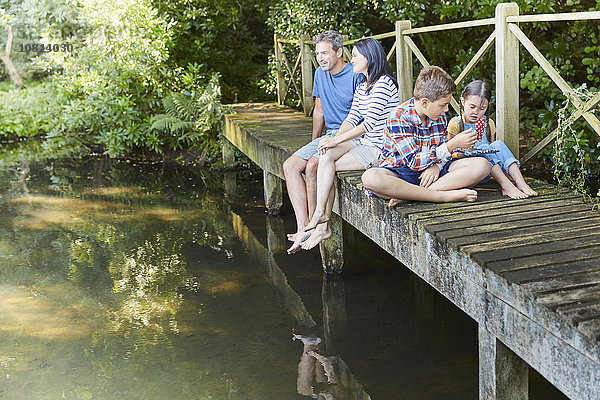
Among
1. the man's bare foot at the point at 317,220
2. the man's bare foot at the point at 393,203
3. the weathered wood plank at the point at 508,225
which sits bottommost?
the man's bare foot at the point at 317,220

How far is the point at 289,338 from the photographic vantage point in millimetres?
4375

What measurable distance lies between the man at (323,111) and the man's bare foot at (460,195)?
1054 millimetres

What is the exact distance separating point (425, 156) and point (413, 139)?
0.38 feet

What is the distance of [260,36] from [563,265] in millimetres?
11891

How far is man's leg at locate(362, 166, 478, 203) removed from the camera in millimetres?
3750

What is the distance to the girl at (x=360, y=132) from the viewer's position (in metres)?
4.45

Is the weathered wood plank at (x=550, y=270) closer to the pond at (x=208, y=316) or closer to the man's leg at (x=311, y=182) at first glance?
the pond at (x=208, y=316)

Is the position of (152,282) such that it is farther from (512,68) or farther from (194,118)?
(194,118)

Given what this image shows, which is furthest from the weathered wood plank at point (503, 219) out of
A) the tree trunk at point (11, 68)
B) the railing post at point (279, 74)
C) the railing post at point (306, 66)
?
the tree trunk at point (11, 68)

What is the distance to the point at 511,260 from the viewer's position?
114 inches

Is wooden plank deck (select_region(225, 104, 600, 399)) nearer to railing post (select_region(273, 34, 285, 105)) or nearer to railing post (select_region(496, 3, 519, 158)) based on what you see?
railing post (select_region(496, 3, 519, 158))

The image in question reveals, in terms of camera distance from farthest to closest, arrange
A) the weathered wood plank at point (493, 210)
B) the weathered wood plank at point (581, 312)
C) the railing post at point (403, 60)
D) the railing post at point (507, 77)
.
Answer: the railing post at point (403, 60) < the railing post at point (507, 77) < the weathered wood plank at point (493, 210) < the weathered wood plank at point (581, 312)

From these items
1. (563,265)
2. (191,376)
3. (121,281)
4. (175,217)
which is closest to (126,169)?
(175,217)

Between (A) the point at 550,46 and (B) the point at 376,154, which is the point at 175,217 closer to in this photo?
(B) the point at 376,154
